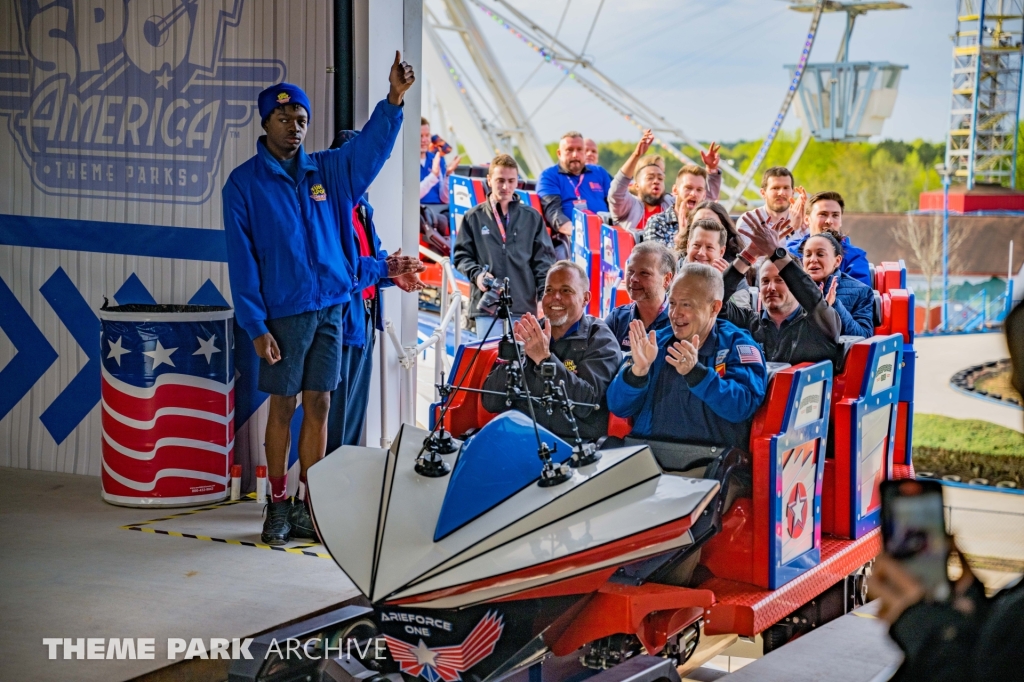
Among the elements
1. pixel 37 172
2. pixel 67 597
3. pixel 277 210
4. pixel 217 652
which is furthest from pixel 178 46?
pixel 217 652

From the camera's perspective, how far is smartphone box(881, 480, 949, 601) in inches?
41.3

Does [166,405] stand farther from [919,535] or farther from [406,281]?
[919,535]

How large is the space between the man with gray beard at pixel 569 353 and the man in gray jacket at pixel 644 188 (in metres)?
2.22

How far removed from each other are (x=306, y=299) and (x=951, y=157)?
955 centimetres

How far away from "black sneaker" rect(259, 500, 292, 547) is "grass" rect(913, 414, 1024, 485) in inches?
360

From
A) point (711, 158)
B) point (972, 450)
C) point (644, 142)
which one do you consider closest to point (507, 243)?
point (644, 142)

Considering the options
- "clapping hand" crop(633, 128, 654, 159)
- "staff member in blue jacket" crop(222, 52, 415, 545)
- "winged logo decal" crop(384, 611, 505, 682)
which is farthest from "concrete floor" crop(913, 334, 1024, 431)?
"winged logo decal" crop(384, 611, 505, 682)

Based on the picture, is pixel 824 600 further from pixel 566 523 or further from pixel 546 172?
pixel 546 172

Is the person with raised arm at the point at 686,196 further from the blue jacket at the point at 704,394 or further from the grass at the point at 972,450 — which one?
the grass at the point at 972,450

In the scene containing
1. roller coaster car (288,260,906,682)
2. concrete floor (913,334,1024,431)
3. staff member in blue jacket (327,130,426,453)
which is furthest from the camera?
concrete floor (913,334,1024,431)

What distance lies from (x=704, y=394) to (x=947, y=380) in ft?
34.2

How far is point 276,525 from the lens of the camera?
3.99 metres

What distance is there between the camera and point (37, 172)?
5145mm

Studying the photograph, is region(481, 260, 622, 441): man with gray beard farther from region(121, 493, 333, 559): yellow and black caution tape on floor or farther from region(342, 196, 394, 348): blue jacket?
region(121, 493, 333, 559): yellow and black caution tape on floor
